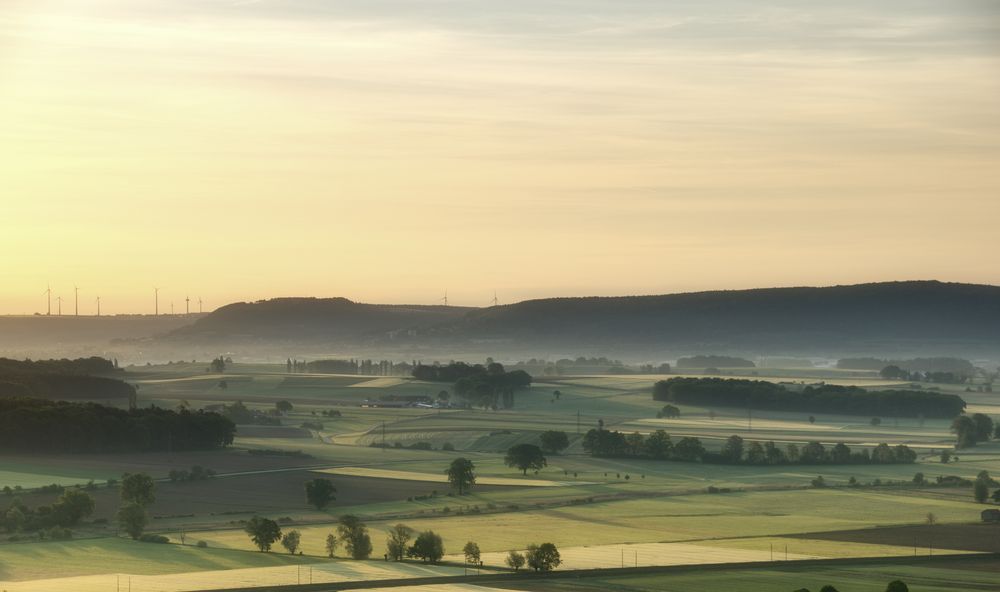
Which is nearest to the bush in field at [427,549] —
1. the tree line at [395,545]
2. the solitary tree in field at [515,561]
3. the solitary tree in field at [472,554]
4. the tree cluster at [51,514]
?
the tree line at [395,545]

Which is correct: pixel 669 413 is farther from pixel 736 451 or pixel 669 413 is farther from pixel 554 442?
pixel 736 451

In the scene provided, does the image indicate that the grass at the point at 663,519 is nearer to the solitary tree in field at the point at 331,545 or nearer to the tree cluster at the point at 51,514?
the solitary tree in field at the point at 331,545

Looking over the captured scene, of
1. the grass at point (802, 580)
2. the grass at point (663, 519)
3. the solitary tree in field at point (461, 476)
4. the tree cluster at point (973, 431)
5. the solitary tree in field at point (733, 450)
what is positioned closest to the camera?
the grass at point (802, 580)

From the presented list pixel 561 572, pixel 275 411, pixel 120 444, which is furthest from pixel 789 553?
pixel 275 411

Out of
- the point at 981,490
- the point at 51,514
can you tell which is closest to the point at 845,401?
the point at 981,490

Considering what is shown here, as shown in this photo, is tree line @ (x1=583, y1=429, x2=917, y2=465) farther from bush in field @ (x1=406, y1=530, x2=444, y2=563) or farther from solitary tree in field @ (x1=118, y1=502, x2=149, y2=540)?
solitary tree in field @ (x1=118, y1=502, x2=149, y2=540)
